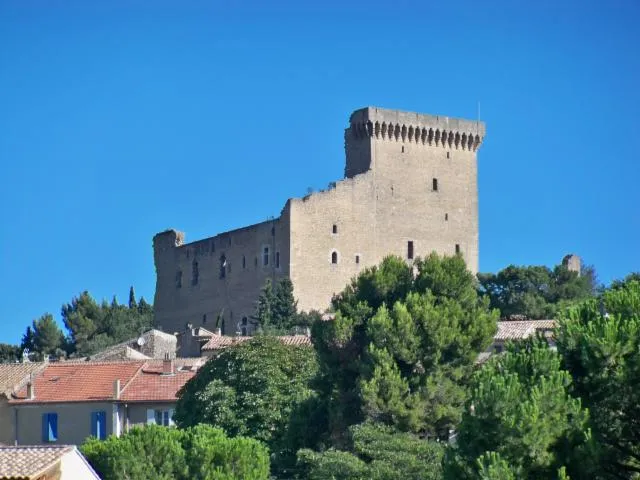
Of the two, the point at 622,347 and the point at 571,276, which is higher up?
the point at 571,276

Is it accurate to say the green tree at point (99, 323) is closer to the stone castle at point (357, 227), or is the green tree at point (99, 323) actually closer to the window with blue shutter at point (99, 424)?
the stone castle at point (357, 227)

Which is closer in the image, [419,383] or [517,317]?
[419,383]

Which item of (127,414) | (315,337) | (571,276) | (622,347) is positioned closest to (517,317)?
(571,276)

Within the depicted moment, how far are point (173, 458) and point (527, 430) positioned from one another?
37.3ft

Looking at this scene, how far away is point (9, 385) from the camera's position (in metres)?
53.1

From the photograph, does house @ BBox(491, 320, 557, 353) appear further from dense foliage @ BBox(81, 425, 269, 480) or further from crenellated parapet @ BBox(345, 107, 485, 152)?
crenellated parapet @ BBox(345, 107, 485, 152)

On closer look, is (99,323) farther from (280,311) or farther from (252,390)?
(252,390)

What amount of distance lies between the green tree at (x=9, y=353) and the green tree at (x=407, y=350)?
41.7m

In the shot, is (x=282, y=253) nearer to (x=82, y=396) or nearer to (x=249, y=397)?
(x=82, y=396)

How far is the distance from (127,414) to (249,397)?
6.88 meters

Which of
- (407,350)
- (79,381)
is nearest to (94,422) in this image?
(79,381)

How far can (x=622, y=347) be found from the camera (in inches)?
1141

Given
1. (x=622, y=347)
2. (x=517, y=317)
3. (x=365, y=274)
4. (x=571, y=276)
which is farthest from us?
(x=571, y=276)

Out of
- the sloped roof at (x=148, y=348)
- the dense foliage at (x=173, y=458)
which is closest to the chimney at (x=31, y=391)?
the dense foliage at (x=173, y=458)
